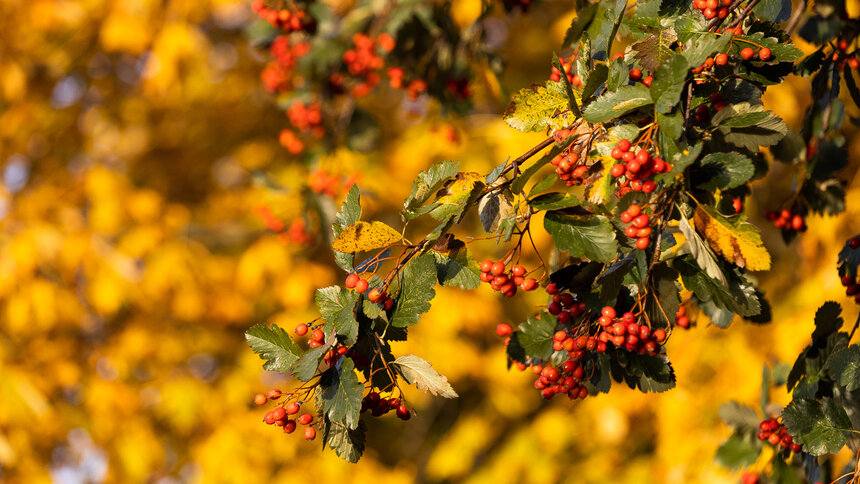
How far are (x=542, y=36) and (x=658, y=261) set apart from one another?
11.9ft

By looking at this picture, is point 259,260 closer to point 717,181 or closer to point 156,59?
point 156,59

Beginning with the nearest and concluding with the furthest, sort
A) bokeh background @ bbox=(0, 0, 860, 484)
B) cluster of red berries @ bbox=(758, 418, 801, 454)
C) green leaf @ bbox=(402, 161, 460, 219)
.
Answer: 1. green leaf @ bbox=(402, 161, 460, 219)
2. cluster of red berries @ bbox=(758, 418, 801, 454)
3. bokeh background @ bbox=(0, 0, 860, 484)

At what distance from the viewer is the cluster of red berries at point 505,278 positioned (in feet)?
3.20

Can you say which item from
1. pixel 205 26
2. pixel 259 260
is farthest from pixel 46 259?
pixel 205 26

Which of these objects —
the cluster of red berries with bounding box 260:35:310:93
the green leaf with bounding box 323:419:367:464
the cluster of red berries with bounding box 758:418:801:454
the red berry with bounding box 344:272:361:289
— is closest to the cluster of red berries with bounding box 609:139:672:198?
the red berry with bounding box 344:272:361:289

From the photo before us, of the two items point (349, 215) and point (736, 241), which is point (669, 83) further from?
point (349, 215)

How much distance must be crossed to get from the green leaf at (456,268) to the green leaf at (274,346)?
0.69 feet

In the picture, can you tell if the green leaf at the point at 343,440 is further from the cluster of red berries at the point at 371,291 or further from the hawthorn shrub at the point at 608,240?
the cluster of red berries at the point at 371,291

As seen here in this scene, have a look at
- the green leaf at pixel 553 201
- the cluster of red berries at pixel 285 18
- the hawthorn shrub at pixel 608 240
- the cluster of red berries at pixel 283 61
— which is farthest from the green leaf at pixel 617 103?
the cluster of red berries at pixel 283 61

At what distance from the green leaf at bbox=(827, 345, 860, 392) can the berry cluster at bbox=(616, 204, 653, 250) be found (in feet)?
1.36

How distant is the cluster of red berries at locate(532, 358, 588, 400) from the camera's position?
38.8 inches

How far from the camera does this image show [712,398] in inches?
126

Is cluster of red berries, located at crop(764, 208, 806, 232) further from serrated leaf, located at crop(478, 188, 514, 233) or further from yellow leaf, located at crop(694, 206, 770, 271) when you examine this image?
serrated leaf, located at crop(478, 188, 514, 233)

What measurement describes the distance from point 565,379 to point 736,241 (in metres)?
0.29
